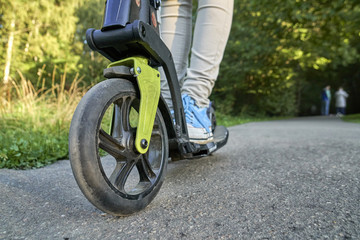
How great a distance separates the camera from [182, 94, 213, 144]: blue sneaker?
5.12ft

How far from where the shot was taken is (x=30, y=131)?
311cm

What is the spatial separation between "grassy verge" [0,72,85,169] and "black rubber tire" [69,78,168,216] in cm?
114

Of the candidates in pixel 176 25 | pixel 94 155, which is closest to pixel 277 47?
pixel 176 25

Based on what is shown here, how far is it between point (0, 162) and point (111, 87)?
1.39 meters

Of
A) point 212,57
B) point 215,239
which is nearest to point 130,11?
point 212,57

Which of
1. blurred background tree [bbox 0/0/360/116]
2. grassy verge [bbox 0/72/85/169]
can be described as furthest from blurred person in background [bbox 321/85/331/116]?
grassy verge [bbox 0/72/85/169]

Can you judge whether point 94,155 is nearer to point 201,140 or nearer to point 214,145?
point 201,140

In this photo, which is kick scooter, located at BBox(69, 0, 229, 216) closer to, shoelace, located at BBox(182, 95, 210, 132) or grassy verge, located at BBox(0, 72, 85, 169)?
shoelace, located at BBox(182, 95, 210, 132)

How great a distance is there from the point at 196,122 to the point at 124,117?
621mm

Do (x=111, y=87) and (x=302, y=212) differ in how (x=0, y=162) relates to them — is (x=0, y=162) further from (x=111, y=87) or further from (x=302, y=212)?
(x=302, y=212)

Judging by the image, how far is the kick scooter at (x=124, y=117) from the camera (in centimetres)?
87

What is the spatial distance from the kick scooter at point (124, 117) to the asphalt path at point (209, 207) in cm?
12

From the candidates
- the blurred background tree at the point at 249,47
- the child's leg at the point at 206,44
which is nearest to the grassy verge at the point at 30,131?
the child's leg at the point at 206,44

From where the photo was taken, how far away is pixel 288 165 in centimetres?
184
